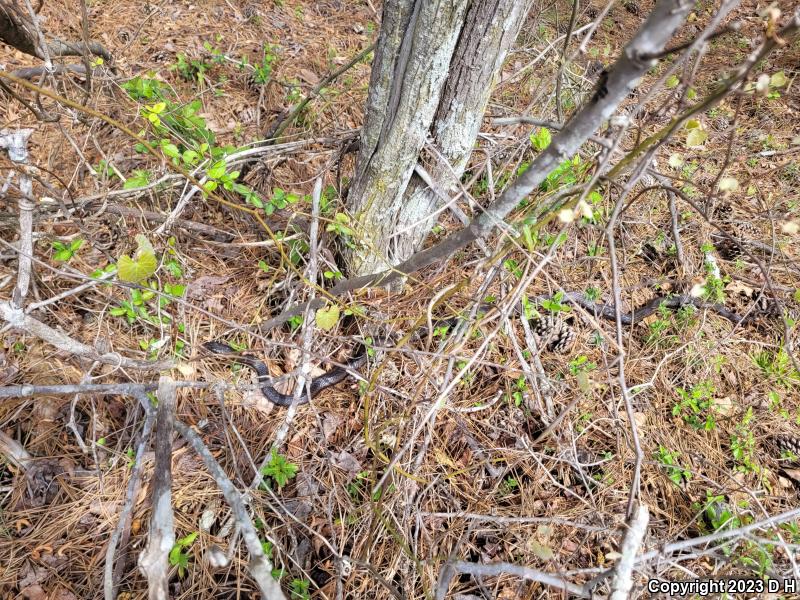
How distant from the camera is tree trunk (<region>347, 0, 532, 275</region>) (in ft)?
5.25

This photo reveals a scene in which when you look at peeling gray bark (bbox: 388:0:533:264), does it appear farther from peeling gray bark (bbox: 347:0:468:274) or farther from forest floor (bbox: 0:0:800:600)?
forest floor (bbox: 0:0:800:600)

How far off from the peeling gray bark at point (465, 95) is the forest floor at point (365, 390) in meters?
0.27

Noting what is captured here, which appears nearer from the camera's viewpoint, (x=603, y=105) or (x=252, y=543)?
(x=603, y=105)

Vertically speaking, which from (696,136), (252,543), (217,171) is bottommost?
(252,543)

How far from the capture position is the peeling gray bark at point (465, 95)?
5.25 feet

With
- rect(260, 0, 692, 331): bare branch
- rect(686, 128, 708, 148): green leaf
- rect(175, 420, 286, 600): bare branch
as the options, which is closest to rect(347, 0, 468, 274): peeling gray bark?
rect(260, 0, 692, 331): bare branch

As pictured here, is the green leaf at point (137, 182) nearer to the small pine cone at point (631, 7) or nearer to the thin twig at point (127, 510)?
the thin twig at point (127, 510)

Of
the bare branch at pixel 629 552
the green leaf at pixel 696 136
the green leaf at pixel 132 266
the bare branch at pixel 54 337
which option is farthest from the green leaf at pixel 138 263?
the green leaf at pixel 696 136

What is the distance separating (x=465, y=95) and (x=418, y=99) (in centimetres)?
20

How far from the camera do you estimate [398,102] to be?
1.80 meters

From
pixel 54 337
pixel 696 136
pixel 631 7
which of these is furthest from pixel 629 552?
pixel 631 7

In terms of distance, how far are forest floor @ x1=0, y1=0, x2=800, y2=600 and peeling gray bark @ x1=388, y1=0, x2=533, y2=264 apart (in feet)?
0.87

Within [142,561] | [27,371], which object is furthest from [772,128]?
[27,371]

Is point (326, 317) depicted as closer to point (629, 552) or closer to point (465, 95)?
point (465, 95)
